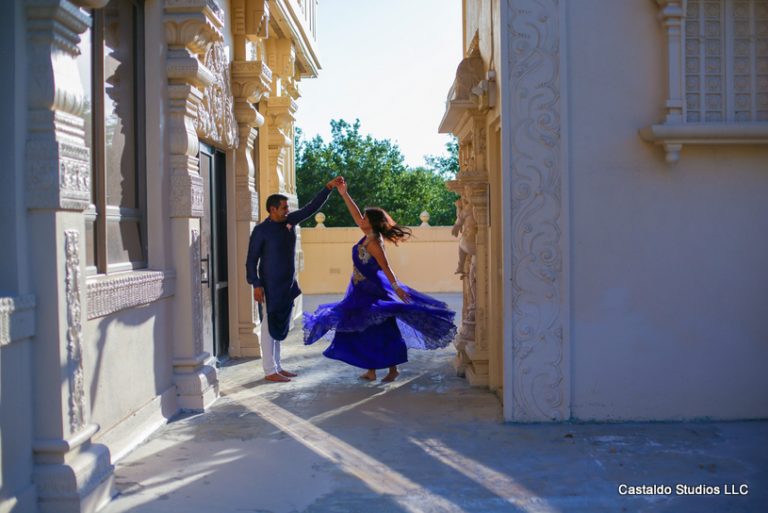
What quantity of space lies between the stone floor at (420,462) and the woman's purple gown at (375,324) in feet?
2.26

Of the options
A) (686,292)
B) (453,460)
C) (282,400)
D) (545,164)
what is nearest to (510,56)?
(545,164)

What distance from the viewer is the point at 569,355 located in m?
5.55

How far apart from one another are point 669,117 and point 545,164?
36.9 inches

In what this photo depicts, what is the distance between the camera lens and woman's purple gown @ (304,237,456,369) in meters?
7.11

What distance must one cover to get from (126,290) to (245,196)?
3852mm

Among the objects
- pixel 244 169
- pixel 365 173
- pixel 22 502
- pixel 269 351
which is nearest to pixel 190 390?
pixel 269 351

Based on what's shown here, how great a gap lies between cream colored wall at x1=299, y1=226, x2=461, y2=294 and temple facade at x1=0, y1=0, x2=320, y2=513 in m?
8.57

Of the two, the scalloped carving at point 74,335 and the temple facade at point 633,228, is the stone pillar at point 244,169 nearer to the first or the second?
the temple facade at point 633,228

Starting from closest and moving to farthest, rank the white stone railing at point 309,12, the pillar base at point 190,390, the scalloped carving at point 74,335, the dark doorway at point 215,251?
the scalloped carving at point 74,335
the pillar base at point 190,390
the dark doorway at point 215,251
the white stone railing at point 309,12

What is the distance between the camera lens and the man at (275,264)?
7301 mm

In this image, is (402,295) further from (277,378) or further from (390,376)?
(277,378)

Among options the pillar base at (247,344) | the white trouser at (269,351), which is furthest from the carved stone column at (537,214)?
the pillar base at (247,344)

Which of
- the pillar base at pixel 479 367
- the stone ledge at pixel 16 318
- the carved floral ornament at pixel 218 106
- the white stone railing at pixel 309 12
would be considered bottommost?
the pillar base at pixel 479 367

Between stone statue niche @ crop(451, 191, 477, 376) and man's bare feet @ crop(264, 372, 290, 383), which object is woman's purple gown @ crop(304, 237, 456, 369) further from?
man's bare feet @ crop(264, 372, 290, 383)
